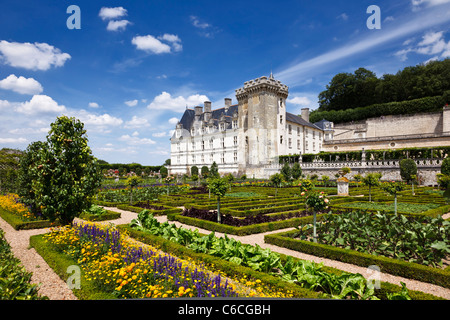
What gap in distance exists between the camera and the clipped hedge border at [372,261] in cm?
514

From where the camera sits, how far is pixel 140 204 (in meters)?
16.1

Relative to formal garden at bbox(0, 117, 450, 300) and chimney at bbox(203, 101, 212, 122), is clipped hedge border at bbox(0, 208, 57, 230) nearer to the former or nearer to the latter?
formal garden at bbox(0, 117, 450, 300)

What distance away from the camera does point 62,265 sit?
5676 millimetres

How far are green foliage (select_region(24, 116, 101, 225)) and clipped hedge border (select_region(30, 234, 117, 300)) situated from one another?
93 cm

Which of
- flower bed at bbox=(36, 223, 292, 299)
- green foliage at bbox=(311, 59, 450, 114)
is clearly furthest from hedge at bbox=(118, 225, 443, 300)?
green foliage at bbox=(311, 59, 450, 114)

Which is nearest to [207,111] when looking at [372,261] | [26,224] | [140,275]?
[26,224]

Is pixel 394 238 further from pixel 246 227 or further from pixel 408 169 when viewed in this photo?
pixel 408 169

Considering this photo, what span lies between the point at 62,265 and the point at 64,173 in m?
3.12

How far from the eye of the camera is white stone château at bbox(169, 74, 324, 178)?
38344 millimetres

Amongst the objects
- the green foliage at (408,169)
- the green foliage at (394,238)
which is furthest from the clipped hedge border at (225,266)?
the green foliage at (408,169)

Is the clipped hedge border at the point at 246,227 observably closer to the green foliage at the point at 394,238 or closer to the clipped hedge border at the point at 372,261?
the clipped hedge border at the point at 372,261

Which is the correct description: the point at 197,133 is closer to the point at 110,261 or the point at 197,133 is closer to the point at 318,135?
the point at 318,135

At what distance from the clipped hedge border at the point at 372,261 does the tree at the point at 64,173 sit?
6.12 meters
